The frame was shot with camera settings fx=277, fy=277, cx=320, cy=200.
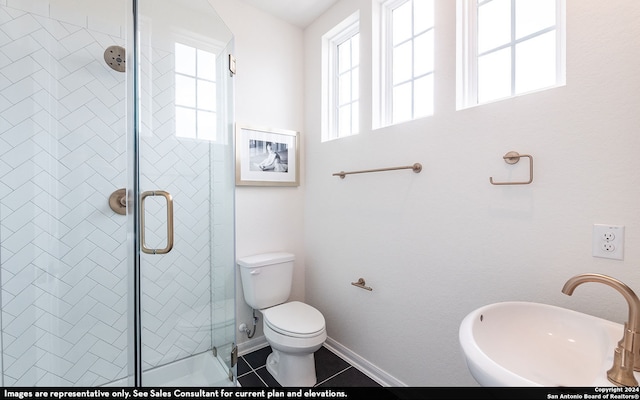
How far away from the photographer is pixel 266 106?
7.26ft

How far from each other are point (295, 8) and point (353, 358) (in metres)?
2.64

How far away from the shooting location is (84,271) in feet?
5.04

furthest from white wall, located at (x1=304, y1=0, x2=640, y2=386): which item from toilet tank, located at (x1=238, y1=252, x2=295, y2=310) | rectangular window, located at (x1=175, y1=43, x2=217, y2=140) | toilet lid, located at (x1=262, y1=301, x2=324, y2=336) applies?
rectangular window, located at (x1=175, y1=43, x2=217, y2=140)

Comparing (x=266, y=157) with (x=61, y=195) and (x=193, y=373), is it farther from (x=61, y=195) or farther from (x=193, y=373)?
(x=193, y=373)

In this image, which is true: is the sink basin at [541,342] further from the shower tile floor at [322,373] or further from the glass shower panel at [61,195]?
the glass shower panel at [61,195]

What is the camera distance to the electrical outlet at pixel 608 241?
95cm

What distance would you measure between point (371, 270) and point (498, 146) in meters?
1.03

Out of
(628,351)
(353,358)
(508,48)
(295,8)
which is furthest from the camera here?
(295,8)

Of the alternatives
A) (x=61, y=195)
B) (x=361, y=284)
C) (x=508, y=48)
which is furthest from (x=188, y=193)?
(x=508, y=48)

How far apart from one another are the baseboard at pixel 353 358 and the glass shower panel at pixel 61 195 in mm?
819

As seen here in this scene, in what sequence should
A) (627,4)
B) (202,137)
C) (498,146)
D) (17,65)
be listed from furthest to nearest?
(202,137)
(17,65)
(498,146)
(627,4)

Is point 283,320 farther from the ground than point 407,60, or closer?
closer
